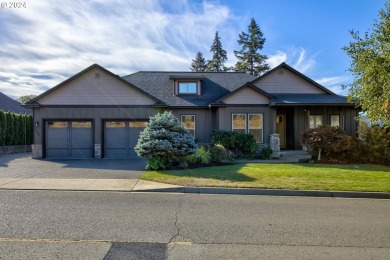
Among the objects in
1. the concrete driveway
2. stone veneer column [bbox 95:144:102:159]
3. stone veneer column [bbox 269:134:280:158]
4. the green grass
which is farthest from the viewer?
stone veneer column [bbox 95:144:102:159]

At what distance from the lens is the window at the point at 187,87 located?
20391mm

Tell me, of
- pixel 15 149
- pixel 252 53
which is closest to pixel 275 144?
pixel 15 149

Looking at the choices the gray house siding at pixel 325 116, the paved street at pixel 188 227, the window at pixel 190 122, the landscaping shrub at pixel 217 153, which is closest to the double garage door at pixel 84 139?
the window at pixel 190 122

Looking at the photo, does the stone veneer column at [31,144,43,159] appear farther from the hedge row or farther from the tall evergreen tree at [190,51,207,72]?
the tall evergreen tree at [190,51,207,72]

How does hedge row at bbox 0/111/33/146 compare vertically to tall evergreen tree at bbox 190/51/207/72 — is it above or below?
below

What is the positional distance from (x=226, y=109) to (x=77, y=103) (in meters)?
9.62

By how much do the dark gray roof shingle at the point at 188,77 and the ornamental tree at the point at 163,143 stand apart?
5.89 meters

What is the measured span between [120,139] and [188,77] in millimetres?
6546

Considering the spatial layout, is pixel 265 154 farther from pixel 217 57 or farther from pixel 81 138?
pixel 217 57

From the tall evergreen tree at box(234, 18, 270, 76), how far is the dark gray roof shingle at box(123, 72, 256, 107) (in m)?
25.8

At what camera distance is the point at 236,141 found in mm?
16688

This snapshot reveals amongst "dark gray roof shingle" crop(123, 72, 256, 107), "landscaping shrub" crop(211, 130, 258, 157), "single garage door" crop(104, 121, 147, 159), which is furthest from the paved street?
"dark gray roof shingle" crop(123, 72, 256, 107)

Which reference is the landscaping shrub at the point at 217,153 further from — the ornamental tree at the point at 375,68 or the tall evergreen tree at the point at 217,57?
the tall evergreen tree at the point at 217,57

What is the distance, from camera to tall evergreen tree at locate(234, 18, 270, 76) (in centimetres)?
4816
